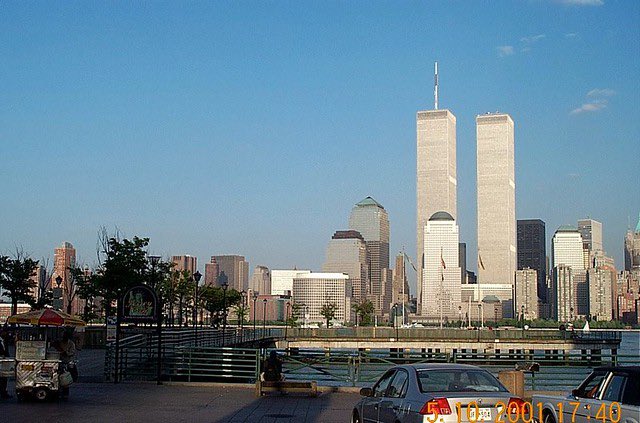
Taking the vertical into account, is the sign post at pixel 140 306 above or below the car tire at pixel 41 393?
above

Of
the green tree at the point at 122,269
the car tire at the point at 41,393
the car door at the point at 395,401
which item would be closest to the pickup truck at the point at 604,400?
the car door at the point at 395,401

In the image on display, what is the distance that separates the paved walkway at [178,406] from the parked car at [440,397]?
5164mm

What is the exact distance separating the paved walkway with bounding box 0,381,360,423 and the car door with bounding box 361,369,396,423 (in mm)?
3952

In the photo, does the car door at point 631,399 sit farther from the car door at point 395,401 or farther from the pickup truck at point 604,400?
the car door at point 395,401

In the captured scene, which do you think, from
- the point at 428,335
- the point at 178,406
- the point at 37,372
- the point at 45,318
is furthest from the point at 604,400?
the point at 428,335

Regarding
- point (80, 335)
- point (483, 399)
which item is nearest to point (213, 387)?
point (483, 399)

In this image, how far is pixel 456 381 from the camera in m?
14.4

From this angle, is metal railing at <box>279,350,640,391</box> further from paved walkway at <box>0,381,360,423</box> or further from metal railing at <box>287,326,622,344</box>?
metal railing at <box>287,326,622,344</box>

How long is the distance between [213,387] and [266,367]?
118 inches

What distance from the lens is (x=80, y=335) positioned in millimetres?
58156

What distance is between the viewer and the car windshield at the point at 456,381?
1430 cm

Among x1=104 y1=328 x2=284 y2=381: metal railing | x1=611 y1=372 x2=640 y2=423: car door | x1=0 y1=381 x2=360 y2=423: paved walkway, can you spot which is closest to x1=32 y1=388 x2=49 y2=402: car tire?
x1=0 y1=381 x2=360 y2=423: paved walkway

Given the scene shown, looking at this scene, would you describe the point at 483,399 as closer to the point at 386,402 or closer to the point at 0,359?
the point at 386,402

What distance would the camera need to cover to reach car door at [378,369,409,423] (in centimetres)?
1450
